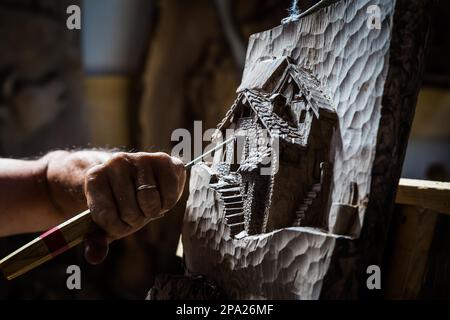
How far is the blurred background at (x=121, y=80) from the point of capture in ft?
5.67

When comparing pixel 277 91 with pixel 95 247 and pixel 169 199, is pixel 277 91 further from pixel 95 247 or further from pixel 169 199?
pixel 95 247

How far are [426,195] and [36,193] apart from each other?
2.96 ft

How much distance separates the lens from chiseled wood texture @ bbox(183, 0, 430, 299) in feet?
1.82

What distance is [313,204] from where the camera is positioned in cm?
63

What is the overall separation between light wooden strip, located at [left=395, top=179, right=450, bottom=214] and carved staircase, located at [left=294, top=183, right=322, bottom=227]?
27 cm

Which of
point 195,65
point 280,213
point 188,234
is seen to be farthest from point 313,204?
point 195,65

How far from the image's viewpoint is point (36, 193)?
3.32 ft

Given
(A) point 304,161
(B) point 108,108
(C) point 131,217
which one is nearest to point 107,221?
(C) point 131,217

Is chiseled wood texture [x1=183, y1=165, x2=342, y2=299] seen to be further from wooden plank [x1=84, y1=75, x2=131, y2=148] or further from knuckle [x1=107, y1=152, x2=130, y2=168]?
wooden plank [x1=84, y1=75, x2=131, y2=148]

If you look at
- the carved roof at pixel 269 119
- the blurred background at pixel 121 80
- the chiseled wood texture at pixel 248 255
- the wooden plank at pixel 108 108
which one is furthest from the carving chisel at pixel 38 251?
the wooden plank at pixel 108 108

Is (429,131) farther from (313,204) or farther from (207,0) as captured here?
(313,204)

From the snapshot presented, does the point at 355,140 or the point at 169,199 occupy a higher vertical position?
the point at 355,140

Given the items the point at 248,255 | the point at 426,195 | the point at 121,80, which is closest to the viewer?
the point at 248,255

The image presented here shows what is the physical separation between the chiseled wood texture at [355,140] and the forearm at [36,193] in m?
0.52
